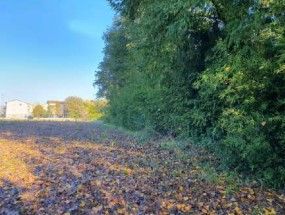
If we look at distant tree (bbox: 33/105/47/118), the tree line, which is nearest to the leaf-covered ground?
the tree line

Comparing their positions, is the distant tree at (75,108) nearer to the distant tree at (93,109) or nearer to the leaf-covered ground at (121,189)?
the distant tree at (93,109)

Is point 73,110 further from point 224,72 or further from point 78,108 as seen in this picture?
point 224,72

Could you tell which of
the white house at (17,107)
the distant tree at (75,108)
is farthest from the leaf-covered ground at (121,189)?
the white house at (17,107)

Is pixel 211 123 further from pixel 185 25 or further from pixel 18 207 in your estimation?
pixel 18 207

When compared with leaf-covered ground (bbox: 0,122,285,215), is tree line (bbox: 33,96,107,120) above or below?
above

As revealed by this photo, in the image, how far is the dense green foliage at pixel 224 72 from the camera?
28.0 ft

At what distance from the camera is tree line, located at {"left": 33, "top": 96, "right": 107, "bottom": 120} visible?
277 ft

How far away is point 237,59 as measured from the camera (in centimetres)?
929

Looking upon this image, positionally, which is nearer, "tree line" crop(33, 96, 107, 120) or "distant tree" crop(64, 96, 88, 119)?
"tree line" crop(33, 96, 107, 120)

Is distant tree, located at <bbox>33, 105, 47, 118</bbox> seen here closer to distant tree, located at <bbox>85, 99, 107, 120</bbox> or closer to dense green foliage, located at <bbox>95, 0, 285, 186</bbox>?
distant tree, located at <bbox>85, 99, 107, 120</bbox>

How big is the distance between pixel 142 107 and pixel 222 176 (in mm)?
14339

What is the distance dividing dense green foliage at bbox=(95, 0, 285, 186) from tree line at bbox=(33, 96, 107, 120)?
5834cm

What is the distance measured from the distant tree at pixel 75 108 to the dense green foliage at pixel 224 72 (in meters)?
75.8

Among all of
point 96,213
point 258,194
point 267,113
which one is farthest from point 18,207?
point 267,113
